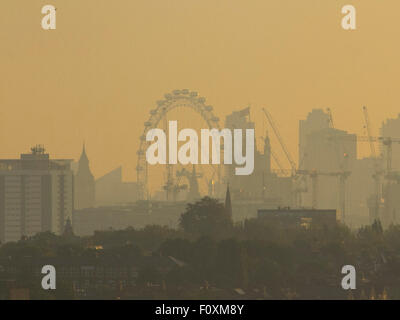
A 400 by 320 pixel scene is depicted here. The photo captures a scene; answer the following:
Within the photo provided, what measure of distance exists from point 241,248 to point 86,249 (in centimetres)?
1656

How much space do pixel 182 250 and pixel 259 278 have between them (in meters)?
12.5

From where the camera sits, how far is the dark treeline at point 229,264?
441 ft

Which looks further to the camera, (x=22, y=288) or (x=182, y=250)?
(x=182, y=250)

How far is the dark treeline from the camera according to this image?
134 m

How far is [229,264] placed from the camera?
483ft
